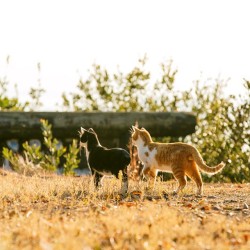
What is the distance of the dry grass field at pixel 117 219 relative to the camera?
5.93 metres

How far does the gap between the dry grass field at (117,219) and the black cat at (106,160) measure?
7.9 inches

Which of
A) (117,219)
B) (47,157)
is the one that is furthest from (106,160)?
(47,157)

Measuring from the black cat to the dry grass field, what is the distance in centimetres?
20

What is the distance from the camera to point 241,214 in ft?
25.4

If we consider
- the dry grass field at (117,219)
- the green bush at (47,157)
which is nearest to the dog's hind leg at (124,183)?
the dry grass field at (117,219)

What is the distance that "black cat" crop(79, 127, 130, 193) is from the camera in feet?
29.8

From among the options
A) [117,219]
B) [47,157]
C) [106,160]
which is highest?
[106,160]

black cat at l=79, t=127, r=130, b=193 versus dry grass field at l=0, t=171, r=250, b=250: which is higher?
black cat at l=79, t=127, r=130, b=193

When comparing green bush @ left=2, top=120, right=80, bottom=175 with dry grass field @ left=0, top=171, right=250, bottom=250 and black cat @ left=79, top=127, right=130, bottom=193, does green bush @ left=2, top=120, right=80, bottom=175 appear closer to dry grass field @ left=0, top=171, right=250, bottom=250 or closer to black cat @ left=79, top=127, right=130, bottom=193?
black cat @ left=79, top=127, right=130, bottom=193

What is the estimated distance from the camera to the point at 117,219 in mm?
6598

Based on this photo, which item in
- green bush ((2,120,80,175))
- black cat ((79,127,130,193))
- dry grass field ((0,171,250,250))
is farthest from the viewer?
green bush ((2,120,80,175))

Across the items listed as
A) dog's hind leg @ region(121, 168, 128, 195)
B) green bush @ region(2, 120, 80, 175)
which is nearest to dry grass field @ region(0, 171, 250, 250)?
dog's hind leg @ region(121, 168, 128, 195)

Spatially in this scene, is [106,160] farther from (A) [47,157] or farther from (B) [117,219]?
(A) [47,157]

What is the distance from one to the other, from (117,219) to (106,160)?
2.66 m
